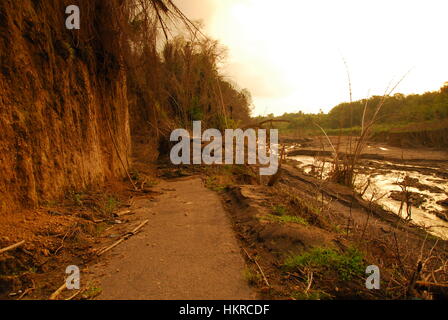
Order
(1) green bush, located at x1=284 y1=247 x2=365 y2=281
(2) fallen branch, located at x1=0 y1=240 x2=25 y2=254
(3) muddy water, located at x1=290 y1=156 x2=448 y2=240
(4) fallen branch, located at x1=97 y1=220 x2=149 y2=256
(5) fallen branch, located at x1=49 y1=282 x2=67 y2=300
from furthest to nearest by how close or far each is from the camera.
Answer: (3) muddy water, located at x1=290 y1=156 x2=448 y2=240 < (4) fallen branch, located at x1=97 y1=220 x2=149 y2=256 < (1) green bush, located at x1=284 y1=247 x2=365 y2=281 < (2) fallen branch, located at x1=0 y1=240 x2=25 y2=254 < (5) fallen branch, located at x1=49 y1=282 x2=67 y2=300

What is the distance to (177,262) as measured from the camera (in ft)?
8.55

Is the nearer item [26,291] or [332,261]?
[26,291]

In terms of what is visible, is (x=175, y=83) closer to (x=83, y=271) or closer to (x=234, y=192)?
(x=234, y=192)

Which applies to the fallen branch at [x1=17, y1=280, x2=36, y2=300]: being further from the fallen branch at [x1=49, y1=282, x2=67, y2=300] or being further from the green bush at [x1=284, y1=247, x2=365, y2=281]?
the green bush at [x1=284, y1=247, x2=365, y2=281]

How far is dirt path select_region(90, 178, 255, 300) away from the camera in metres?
2.10

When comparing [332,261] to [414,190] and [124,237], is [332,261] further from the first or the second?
[414,190]

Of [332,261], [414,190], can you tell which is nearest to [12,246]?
[332,261]

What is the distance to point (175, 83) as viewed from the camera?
977 centimetres

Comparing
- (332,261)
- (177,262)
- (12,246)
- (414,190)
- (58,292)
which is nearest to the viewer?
(58,292)

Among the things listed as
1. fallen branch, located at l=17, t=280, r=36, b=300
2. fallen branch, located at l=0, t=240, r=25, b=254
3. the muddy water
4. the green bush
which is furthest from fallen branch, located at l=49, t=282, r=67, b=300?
the muddy water

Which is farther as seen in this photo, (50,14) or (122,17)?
(122,17)

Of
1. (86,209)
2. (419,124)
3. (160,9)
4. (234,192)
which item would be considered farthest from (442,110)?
(86,209)
